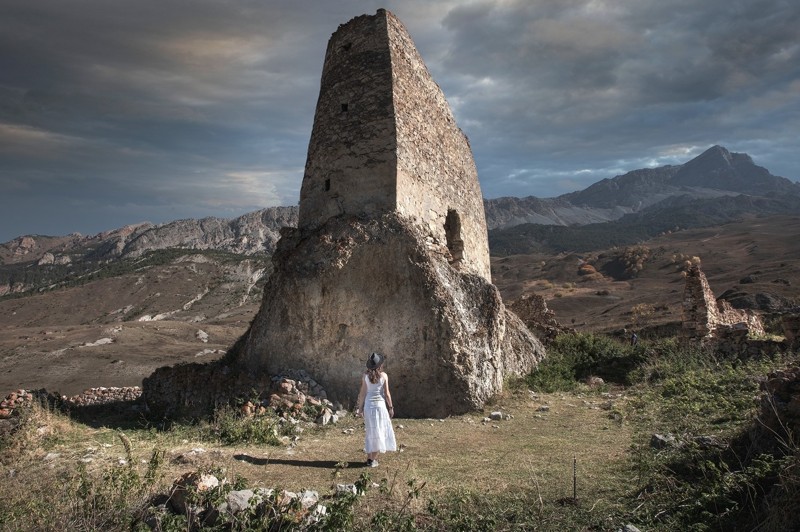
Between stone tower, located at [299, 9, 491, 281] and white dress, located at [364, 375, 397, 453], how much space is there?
17.4 feet

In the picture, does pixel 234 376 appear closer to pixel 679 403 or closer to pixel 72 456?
pixel 72 456

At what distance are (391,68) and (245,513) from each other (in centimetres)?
1070

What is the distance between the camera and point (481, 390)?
35.3 ft

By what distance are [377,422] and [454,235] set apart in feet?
27.0

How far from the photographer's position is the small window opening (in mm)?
14211

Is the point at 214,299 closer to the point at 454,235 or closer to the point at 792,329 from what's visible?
the point at 454,235

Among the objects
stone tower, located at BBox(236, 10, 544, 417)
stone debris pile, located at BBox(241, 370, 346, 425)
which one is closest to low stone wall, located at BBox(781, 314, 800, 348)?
stone tower, located at BBox(236, 10, 544, 417)

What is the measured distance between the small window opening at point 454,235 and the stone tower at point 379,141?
29 mm

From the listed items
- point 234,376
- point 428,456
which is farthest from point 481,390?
point 234,376

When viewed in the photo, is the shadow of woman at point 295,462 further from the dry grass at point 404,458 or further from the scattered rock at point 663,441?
the scattered rock at point 663,441

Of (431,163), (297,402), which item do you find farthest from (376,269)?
(431,163)

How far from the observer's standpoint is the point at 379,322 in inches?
424

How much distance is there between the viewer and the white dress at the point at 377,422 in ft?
22.5

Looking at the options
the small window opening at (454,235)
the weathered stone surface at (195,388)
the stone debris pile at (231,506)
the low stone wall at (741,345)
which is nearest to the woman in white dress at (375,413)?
the stone debris pile at (231,506)
